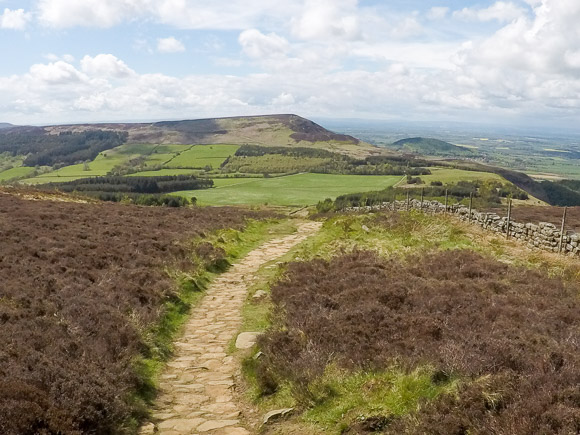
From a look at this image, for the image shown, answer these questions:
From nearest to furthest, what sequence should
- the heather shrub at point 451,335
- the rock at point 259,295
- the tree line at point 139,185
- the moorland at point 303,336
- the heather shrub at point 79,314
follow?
the heather shrub at point 451,335 < the moorland at point 303,336 < the heather shrub at point 79,314 < the rock at point 259,295 < the tree line at point 139,185

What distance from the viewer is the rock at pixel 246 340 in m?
11.1

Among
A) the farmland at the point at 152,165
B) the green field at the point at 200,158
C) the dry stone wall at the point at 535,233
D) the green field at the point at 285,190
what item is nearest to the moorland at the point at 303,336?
the dry stone wall at the point at 535,233

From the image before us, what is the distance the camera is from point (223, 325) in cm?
1295

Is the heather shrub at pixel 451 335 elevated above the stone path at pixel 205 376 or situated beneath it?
elevated above

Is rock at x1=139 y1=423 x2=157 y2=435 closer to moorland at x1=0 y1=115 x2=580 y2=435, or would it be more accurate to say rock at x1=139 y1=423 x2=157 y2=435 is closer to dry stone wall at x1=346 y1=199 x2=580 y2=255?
moorland at x1=0 y1=115 x2=580 y2=435

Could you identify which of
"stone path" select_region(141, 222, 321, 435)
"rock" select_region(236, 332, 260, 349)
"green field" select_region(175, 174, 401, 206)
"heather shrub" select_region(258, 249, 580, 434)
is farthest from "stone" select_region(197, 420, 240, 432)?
"green field" select_region(175, 174, 401, 206)

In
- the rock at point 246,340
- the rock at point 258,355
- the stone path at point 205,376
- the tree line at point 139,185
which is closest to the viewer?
the stone path at point 205,376

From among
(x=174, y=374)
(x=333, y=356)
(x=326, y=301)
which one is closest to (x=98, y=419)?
(x=174, y=374)

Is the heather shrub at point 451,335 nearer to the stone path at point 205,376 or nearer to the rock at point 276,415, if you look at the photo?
the rock at point 276,415

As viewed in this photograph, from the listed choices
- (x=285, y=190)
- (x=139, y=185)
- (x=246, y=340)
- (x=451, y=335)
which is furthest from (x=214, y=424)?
(x=139, y=185)

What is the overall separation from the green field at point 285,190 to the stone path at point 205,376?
6137 cm

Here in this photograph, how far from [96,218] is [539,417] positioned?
2497cm

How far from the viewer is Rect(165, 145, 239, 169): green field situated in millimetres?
159125

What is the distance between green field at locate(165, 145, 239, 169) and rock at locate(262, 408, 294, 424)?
150 meters
